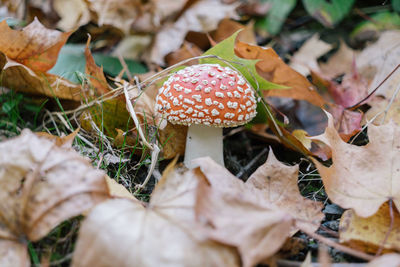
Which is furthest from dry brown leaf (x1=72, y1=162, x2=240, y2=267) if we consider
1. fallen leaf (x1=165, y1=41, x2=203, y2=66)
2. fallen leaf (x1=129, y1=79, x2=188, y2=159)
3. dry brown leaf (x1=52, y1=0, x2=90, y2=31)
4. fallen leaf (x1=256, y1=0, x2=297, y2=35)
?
fallen leaf (x1=256, y1=0, x2=297, y2=35)

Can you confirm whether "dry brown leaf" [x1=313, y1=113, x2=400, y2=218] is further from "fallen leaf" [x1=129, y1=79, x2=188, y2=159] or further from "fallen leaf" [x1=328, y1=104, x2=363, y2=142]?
"fallen leaf" [x1=129, y1=79, x2=188, y2=159]

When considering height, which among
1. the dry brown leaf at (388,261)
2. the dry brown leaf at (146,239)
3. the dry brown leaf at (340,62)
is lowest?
the dry brown leaf at (340,62)

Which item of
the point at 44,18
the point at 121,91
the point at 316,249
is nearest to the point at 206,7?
the point at 121,91

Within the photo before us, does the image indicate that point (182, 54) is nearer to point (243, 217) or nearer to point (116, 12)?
point (116, 12)

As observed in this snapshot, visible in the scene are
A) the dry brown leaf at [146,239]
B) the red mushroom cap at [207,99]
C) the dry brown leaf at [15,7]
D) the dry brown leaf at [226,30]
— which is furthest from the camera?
the dry brown leaf at [15,7]

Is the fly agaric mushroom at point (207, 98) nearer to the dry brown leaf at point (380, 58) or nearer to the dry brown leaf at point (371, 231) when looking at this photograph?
the dry brown leaf at point (371, 231)

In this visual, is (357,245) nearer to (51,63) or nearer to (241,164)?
(241,164)

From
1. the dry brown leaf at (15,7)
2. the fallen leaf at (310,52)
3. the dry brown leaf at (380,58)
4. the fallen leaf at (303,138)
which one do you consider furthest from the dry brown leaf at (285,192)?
the dry brown leaf at (15,7)
